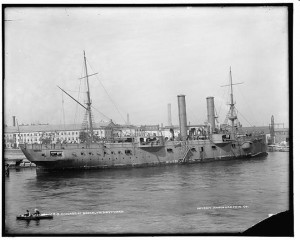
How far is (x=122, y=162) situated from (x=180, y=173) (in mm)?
2229

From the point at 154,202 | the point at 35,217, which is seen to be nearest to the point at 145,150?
the point at 154,202

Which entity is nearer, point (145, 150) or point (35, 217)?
point (35, 217)

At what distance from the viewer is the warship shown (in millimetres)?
9469

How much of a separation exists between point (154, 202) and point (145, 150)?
14.8 feet

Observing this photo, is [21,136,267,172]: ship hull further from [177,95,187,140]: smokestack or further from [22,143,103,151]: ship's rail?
[177,95,187,140]: smokestack

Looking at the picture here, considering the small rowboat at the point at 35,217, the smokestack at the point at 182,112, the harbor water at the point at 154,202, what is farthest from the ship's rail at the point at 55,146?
the small rowboat at the point at 35,217

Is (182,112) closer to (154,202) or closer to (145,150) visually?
(154,202)

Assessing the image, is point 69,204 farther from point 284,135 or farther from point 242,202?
point 284,135

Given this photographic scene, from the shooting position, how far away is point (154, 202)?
6.57 metres

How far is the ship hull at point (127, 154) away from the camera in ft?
31.7

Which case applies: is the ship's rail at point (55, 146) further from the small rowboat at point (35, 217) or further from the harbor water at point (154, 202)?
the small rowboat at point (35, 217)

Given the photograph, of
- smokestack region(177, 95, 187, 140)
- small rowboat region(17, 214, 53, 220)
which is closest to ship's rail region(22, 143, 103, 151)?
smokestack region(177, 95, 187, 140)

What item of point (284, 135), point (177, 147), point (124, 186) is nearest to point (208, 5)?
point (284, 135)

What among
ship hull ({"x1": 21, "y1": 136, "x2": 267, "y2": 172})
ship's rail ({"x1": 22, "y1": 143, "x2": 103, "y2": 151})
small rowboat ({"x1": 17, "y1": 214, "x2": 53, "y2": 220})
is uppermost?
ship's rail ({"x1": 22, "y1": 143, "x2": 103, "y2": 151})
